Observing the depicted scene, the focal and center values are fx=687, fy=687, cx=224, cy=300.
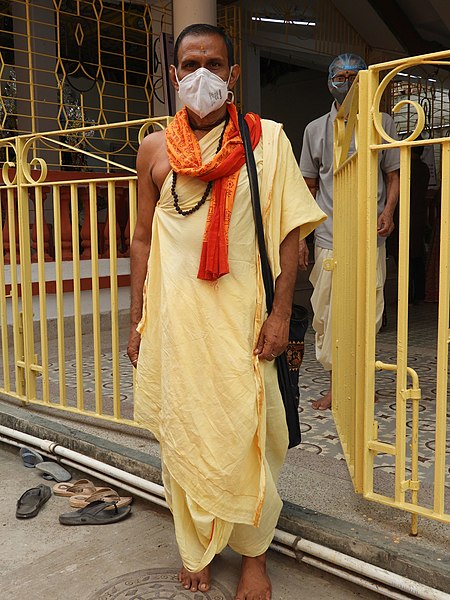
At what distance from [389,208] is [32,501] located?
2322mm

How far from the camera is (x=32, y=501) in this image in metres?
3.04

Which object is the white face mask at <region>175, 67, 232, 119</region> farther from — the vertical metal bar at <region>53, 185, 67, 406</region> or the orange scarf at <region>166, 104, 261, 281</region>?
the vertical metal bar at <region>53, 185, 67, 406</region>

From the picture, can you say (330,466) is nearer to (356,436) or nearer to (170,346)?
(356,436)

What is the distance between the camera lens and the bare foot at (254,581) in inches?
88.9

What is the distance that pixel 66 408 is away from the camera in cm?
385

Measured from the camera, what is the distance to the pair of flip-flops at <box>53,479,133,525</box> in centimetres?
286

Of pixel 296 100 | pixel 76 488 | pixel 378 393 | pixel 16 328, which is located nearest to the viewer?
pixel 76 488

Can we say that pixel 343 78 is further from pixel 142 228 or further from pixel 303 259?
pixel 142 228

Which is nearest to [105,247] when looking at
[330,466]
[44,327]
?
[44,327]

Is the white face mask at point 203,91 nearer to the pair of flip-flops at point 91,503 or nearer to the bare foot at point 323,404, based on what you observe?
the pair of flip-flops at point 91,503

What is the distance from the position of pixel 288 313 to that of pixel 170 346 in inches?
16.2

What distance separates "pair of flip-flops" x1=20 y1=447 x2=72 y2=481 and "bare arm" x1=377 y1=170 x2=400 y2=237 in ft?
6.77

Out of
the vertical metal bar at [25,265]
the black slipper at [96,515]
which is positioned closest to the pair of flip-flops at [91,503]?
the black slipper at [96,515]

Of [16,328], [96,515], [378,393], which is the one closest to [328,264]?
[378,393]
